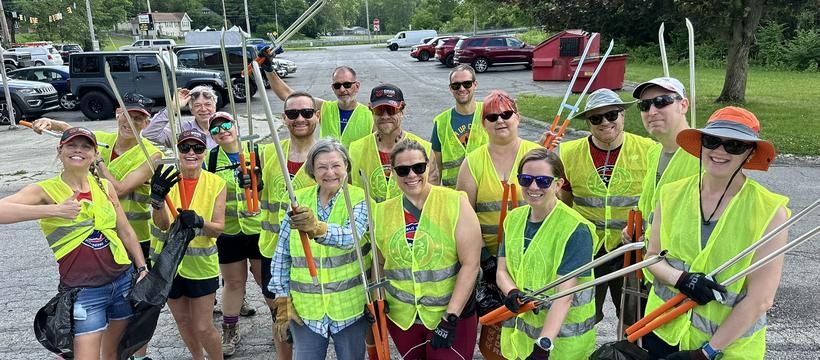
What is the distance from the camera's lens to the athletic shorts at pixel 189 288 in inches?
143

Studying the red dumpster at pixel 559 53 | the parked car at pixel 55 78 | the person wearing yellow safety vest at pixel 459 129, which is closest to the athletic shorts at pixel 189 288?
A: the person wearing yellow safety vest at pixel 459 129

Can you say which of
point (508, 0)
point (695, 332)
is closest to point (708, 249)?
point (695, 332)

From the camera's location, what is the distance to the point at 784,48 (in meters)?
24.1

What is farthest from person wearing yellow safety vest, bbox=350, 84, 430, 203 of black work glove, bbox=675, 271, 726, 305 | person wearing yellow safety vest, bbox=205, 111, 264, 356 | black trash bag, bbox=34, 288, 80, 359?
black work glove, bbox=675, 271, 726, 305

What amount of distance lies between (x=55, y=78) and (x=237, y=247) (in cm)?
1765

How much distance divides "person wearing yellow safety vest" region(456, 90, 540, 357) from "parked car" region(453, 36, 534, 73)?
22.8m

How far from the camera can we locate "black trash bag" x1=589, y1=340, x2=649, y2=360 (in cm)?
250

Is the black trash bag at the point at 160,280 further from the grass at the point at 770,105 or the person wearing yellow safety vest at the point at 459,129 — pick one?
the grass at the point at 770,105

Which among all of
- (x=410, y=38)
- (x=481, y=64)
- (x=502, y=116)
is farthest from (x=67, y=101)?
(x=410, y=38)

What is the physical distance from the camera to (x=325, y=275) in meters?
2.93

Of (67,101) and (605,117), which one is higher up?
(605,117)

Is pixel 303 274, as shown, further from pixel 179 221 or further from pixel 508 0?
pixel 508 0

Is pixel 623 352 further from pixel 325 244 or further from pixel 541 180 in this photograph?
pixel 325 244

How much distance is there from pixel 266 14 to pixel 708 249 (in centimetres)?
6081
